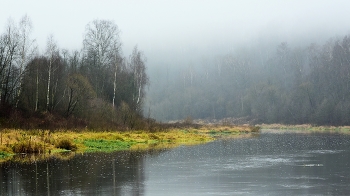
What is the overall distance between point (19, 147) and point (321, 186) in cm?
1879

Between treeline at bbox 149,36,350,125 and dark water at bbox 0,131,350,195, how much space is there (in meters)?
66.8

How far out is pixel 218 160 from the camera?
25.3 meters

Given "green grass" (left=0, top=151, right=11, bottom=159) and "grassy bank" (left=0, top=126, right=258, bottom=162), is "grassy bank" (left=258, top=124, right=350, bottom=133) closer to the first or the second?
"grassy bank" (left=0, top=126, right=258, bottom=162)

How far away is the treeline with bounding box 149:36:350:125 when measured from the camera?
97.8 metres

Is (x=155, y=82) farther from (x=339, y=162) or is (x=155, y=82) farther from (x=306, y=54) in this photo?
(x=339, y=162)

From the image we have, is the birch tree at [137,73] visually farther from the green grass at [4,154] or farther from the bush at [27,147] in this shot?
the green grass at [4,154]

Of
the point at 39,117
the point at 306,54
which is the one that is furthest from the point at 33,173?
the point at 306,54

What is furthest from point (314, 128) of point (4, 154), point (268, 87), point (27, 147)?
point (4, 154)

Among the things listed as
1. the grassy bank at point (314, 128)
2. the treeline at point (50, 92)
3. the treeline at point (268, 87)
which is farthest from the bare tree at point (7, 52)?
the treeline at point (268, 87)

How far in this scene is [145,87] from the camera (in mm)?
83812

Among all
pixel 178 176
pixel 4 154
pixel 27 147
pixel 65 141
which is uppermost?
pixel 65 141

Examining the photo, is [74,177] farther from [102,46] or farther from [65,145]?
[102,46]

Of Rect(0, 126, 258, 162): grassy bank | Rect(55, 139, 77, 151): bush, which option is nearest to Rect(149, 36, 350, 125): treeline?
Rect(0, 126, 258, 162): grassy bank

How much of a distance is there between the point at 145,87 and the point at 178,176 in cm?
6577
